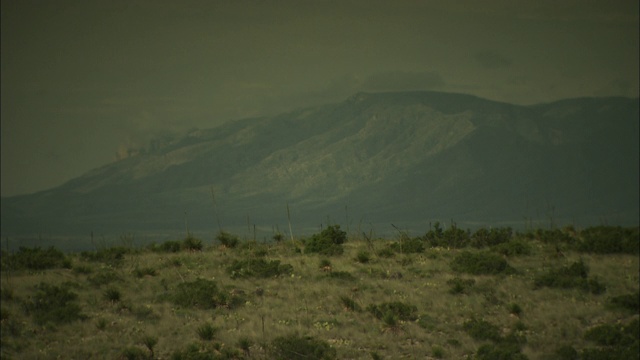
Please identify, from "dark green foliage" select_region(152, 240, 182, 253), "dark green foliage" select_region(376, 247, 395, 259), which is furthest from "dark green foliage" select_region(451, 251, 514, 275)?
"dark green foliage" select_region(152, 240, 182, 253)

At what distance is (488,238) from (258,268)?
14.5 m

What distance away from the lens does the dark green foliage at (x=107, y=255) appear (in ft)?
123

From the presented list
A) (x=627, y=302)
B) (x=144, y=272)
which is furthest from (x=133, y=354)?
(x=627, y=302)

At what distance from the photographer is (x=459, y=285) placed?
3112cm

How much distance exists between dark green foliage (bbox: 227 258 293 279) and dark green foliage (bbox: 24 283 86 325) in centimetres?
762

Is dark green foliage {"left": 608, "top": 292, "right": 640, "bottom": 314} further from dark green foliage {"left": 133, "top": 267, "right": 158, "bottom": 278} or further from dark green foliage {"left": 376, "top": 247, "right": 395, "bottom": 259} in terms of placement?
dark green foliage {"left": 133, "top": 267, "right": 158, "bottom": 278}

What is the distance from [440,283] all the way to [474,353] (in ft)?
23.1

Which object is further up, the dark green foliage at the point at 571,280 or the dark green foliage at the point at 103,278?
the dark green foliage at the point at 103,278

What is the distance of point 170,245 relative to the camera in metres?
40.9

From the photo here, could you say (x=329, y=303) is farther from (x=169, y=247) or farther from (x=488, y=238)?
(x=488, y=238)

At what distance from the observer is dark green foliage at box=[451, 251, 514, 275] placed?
33.8 metres

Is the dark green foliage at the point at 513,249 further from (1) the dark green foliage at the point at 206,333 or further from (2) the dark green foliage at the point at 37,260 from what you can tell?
(2) the dark green foliage at the point at 37,260

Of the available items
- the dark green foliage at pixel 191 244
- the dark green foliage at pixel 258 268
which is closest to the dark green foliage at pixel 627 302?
the dark green foliage at pixel 258 268

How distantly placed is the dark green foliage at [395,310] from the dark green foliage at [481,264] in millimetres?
5860
